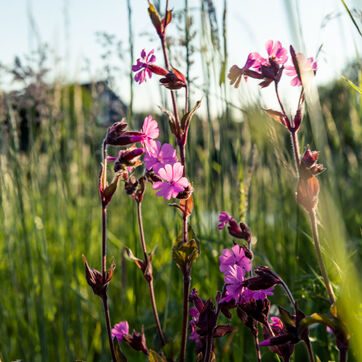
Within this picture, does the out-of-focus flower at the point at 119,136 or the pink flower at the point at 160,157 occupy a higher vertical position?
the out-of-focus flower at the point at 119,136

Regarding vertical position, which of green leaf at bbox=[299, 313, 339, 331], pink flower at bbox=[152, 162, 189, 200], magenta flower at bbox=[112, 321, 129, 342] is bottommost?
magenta flower at bbox=[112, 321, 129, 342]

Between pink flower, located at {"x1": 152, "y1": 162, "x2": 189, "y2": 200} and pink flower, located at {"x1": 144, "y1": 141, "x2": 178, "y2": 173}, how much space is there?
1 centimetres

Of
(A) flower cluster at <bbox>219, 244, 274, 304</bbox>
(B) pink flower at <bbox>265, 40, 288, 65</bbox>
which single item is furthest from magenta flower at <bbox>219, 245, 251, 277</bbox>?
(B) pink flower at <bbox>265, 40, 288, 65</bbox>

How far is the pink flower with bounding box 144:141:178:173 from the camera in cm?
50

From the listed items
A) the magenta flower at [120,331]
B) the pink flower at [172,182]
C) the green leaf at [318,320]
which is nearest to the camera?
the green leaf at [318,320]

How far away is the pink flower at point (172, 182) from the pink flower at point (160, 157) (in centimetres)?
1

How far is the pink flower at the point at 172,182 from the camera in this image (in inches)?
19.0

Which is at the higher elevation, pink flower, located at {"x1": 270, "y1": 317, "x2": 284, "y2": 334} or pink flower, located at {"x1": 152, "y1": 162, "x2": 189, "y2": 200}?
pink flower, located at {"x1": 152, "y1": 162, "x2": 189, "y2": 200}

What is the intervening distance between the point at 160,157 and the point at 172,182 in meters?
0.04

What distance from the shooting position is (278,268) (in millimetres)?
1186

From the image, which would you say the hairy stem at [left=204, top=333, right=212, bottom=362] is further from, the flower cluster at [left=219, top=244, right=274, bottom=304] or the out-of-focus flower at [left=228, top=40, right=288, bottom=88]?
the out-of-focus flower at [left=228, top=40, right=288, bottom=88]

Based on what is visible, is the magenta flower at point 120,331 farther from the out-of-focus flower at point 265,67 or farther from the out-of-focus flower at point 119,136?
the out-of-focus flower at point 265,67

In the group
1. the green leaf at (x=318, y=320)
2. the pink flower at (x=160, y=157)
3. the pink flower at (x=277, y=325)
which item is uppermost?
the pink flower at (x=160, y=157)

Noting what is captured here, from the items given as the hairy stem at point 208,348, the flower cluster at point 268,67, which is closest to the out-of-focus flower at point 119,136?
the flower cluster at point 268,67
